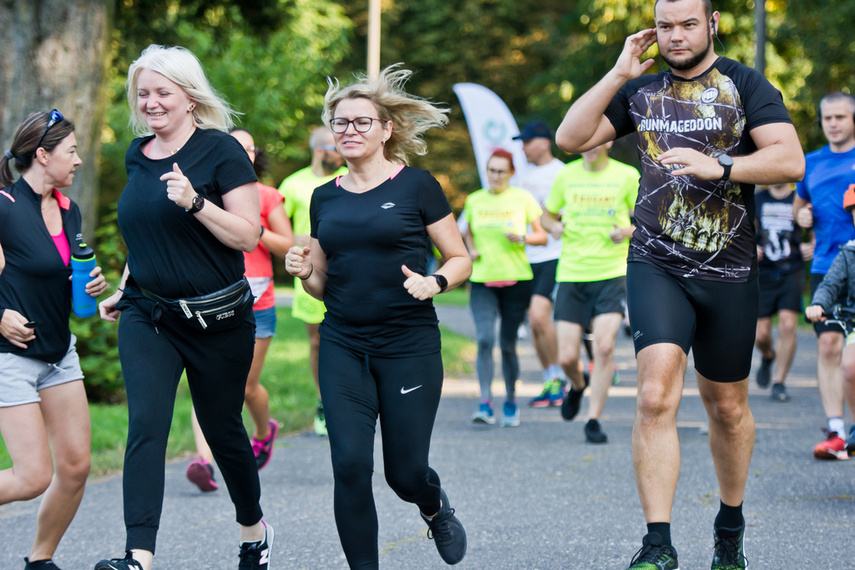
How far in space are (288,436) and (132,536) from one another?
15.8 ft

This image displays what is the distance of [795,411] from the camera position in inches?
380

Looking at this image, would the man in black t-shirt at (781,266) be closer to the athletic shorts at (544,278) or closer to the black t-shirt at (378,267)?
the athletic shorts at (544,278)

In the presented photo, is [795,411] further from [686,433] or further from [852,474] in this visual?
[852,474]

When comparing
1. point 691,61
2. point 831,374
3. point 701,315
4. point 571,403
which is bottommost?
point 571,403

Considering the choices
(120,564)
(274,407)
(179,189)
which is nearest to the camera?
(120,564)

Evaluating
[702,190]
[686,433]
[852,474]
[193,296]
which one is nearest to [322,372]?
[193,296]

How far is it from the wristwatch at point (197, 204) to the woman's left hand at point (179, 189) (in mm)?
18

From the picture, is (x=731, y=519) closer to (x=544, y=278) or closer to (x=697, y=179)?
(x=697, y=179)

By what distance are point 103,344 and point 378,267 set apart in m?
5.87

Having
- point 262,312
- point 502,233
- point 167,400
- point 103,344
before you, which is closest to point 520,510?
point 262,312

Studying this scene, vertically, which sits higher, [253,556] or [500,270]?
[500,270]

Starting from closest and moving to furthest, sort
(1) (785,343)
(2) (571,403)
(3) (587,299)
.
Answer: (3) (587,299) → (2) (571,403) → (1) (785,343)

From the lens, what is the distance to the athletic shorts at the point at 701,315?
4.14 metres

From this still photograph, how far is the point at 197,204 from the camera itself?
12.9 ft
